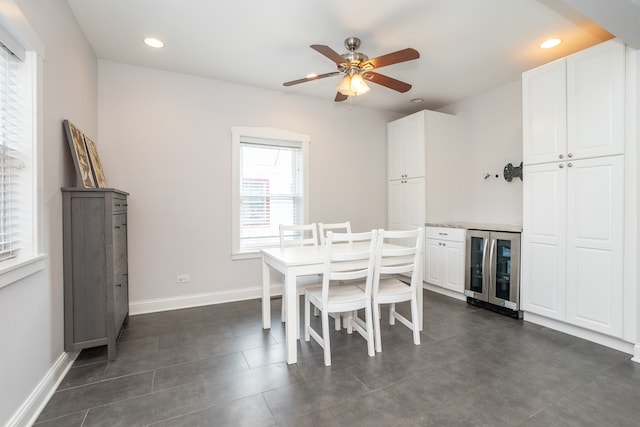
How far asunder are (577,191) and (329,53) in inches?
96.3

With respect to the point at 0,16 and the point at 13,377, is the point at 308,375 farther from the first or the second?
the point at 0,16

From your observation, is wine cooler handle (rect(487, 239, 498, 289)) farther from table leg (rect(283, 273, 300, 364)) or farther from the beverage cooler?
table leg (rect(283, 273, 300, 364))

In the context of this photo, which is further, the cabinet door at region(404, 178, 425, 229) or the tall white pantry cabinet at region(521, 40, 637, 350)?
the cabinet door at region(404, 178, 425, 229)

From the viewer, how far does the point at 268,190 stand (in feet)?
13.5

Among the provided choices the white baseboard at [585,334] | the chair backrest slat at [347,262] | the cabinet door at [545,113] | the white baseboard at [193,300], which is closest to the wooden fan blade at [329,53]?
the chair backrest slat at [347,262]

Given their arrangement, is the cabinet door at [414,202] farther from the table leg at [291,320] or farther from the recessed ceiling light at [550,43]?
the table leg at [291,320]

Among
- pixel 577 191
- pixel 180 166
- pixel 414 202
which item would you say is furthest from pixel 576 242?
pixel 180 166

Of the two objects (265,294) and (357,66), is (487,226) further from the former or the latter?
(265,294)

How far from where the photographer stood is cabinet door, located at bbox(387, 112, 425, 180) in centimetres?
429

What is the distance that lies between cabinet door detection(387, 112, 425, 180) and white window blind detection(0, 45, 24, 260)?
4.05m

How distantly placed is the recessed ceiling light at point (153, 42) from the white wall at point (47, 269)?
0.51m

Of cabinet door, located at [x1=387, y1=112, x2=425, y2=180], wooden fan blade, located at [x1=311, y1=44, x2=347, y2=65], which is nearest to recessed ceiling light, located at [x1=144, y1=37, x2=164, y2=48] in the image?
wooden fan blade, located at [x1=311, y1=44, x2=347, y2=65]

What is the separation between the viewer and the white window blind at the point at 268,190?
3961 mm

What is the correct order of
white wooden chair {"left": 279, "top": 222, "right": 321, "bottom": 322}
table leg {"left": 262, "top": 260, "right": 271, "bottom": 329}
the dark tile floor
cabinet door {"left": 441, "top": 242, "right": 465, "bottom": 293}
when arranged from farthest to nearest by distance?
cabinet door {"left": 441, "top": 242, "right": 465, "bottom": 293}
white wooden chair {"left": 279, "top": 222, "right": 321, "bottom": 322}
table leg {"left": 262, "top": 260, "right": 271, "bottom": 329}
the dark tile floor
